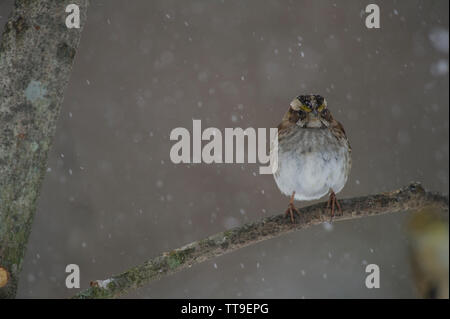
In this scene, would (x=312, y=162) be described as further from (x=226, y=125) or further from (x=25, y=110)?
(x=226, y=125)

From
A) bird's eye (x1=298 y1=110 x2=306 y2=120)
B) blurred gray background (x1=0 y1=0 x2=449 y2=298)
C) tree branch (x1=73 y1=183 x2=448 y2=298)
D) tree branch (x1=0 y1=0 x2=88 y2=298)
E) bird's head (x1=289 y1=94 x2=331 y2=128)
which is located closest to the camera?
tree branch (x1=0 y1=0 x2=88 y2=298)

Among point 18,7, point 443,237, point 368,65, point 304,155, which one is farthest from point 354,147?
point 18,7

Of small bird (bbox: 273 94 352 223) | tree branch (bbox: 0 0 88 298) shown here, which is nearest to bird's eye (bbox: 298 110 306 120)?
small bird (bbox: 273 94 352 223)

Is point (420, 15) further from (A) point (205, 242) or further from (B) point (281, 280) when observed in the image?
(A) point (205, 242)

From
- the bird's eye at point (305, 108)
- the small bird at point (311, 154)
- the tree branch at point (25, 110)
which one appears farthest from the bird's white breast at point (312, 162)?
the tree branch at point (25, 110)

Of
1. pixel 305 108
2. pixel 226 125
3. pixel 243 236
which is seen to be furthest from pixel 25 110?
pixel 226 125

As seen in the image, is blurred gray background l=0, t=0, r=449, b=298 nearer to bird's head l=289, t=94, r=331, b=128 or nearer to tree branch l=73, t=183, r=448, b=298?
bird's head l=289, t=94, r=331, b=128
